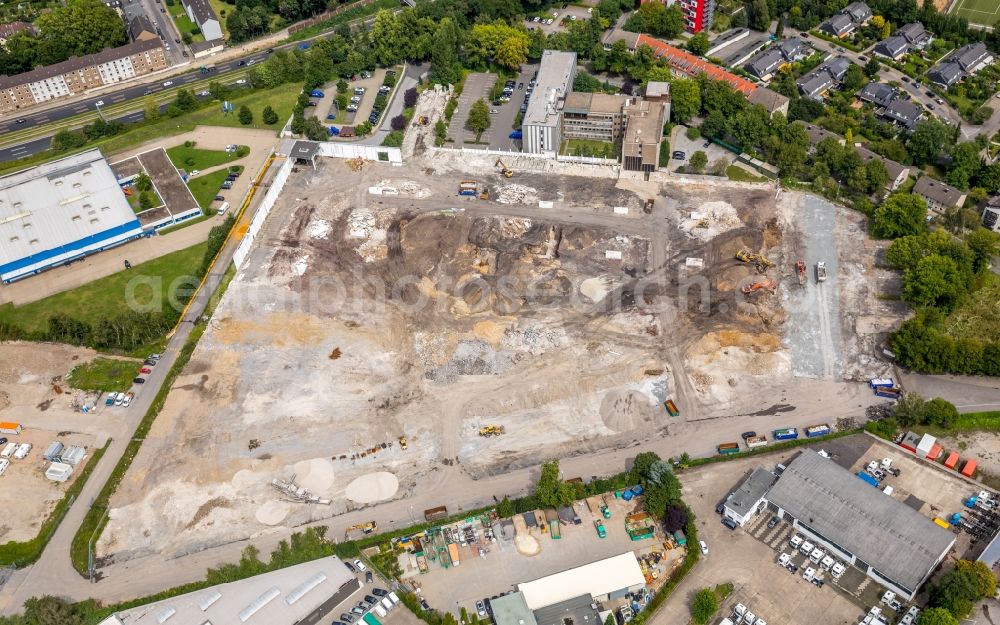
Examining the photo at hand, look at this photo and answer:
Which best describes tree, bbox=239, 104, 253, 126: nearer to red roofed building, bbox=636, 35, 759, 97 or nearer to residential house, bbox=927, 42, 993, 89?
red roofed building, bbox=636, 35, 759, 97

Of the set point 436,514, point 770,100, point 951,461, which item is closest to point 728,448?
point 951,461

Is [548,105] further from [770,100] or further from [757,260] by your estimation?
[757,260]

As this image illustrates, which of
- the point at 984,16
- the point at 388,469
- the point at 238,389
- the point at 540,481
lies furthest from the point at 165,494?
the point at 984,16

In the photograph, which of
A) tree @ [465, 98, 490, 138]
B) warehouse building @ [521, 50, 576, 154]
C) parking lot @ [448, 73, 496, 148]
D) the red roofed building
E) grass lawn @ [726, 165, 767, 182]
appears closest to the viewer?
grass lawn @ [726, 165, 767, 182]

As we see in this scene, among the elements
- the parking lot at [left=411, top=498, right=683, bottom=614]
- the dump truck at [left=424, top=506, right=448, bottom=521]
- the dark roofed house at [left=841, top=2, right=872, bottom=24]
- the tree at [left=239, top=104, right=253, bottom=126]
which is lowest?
the parking lot at [left=411, top=498, right=683, bottom=614]

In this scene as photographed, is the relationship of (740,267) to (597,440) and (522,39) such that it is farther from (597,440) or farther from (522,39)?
(522,39)

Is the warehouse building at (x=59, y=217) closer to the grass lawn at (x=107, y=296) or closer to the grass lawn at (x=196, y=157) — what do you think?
the grass lawn at (x=107, y=296)

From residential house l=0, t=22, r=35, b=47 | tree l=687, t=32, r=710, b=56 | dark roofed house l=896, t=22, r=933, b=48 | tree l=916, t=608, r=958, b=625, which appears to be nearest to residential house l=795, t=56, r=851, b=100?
dark roofed house l=896, t=22, r=933, b=48
